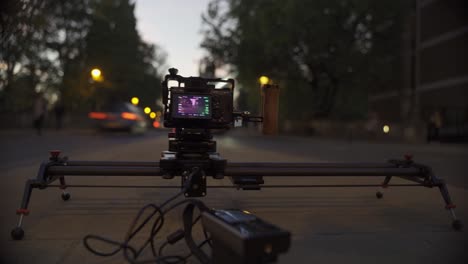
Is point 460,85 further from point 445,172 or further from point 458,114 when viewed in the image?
point 445,172

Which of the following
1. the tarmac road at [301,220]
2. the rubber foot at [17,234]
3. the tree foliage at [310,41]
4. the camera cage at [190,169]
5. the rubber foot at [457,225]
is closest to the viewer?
the tarmac road at [301,220]

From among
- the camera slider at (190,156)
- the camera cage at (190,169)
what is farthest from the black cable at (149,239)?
the camera slider at (190,156)

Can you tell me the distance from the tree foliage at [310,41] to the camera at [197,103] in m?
18.6

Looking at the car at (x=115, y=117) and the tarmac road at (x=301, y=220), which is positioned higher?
the car at (x=115, y=117)

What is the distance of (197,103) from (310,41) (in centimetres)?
2089

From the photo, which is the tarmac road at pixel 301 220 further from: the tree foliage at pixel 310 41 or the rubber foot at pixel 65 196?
the tree foliage at pixel 310 41

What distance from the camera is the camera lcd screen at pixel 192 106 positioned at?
293cm

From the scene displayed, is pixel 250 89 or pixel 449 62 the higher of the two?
pixel 449 62

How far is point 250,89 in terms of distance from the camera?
28000mm

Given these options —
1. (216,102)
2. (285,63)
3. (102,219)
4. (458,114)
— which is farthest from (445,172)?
Result: (285,63)

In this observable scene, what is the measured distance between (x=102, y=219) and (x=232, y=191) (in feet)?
6.95

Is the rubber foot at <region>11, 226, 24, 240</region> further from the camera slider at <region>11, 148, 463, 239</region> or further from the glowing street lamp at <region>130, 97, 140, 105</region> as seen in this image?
the glowing street lamp at <region>130, 97, 140, 105</region>

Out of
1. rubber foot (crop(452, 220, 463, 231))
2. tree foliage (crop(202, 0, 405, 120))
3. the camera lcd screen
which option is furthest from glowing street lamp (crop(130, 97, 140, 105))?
tree foliage (crop(202, 0, 405, 120))

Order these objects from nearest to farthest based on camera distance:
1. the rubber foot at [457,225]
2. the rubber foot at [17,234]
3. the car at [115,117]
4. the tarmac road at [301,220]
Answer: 1. the tarmac road at [301,220]
2. the rubber foot at [17,234]
3. the rubber foot at [457,225]
4. the car at [115,117]
